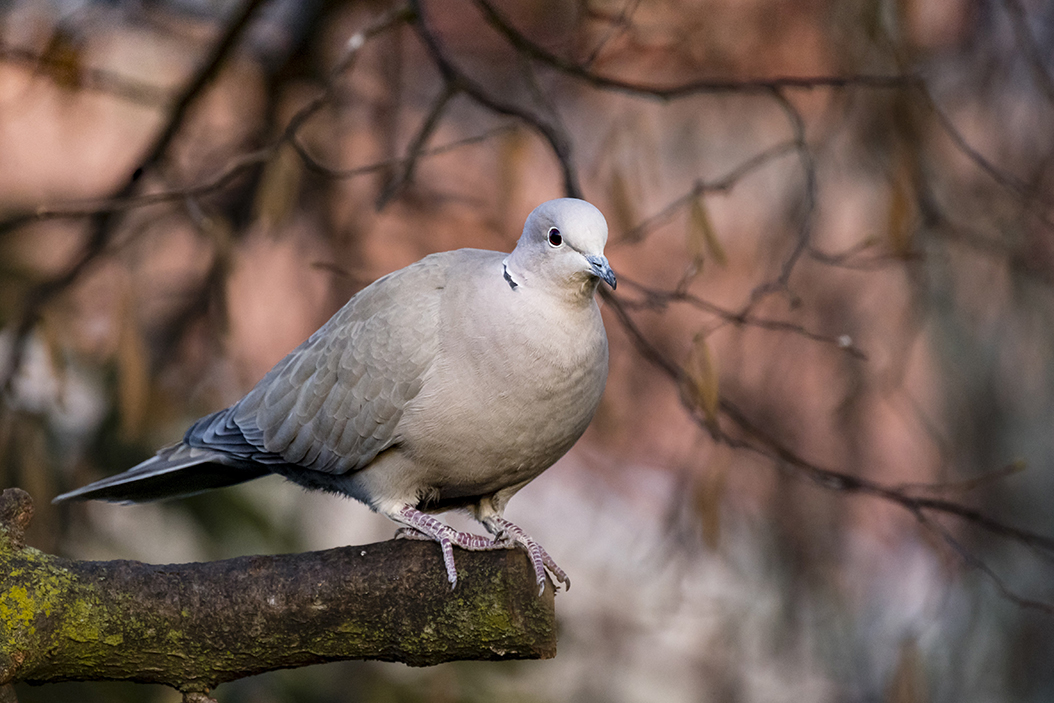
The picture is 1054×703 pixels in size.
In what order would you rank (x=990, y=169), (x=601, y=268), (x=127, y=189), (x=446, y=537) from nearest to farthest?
(x=601, y=268), (x=446, y=537), (x=990, y=169), (x=127, y=189)

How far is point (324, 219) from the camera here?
14.5ft

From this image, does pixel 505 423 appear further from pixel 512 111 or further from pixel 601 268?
pixel 512 111

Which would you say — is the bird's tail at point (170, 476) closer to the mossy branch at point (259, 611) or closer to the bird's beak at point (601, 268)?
the mossy branch at point (259, 611)

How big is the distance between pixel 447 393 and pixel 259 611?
23.6 inches

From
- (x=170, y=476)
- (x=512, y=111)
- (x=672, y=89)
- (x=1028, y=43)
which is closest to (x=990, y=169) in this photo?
(x=1028, y=43)

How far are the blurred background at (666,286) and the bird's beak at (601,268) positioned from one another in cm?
75

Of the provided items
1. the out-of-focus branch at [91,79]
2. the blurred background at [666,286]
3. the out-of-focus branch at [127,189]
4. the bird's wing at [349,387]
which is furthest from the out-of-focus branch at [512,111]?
the out-of-focus branch at [91,79]

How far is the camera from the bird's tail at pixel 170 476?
2.53 meters

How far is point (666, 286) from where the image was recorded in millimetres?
5773

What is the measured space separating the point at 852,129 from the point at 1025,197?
1037mm

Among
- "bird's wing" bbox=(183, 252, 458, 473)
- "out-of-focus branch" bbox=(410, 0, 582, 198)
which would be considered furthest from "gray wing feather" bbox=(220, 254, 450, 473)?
"out-of-focus branch" bbox=(410, 0, 582, 198)

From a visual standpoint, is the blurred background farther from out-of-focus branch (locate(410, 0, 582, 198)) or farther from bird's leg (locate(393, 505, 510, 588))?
bird's leg (locate(393, 505, 510, 588))

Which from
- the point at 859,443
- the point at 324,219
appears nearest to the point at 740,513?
the point at 859,443

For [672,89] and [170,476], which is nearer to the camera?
[170,476]
